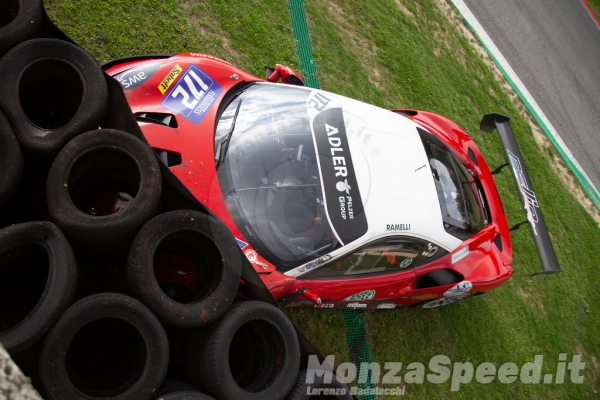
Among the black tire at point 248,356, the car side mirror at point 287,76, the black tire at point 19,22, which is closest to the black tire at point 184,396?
the black tire at point 248,356

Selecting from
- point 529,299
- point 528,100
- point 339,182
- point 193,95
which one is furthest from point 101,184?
point 528,100

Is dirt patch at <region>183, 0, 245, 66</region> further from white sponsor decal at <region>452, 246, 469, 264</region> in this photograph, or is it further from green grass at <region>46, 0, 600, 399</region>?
white sponsor decal at <region>452, 246, 469, 264</region>

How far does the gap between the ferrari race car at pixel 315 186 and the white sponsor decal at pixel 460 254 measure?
0.5 inches

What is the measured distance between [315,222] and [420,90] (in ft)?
13.6

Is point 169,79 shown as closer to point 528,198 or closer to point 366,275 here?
point 366,275

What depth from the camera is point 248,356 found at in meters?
2.94

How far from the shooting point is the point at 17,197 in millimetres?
2781

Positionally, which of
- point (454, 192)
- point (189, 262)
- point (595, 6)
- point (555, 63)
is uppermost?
point (595, 6)

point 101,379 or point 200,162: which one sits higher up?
point 200,162

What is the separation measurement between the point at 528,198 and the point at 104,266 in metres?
4.12

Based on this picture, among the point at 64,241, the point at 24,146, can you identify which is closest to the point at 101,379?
the point at 64,241

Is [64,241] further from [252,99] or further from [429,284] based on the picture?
[429,284]

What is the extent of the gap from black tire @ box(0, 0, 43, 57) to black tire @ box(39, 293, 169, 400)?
177 cm

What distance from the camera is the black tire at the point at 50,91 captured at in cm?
277
